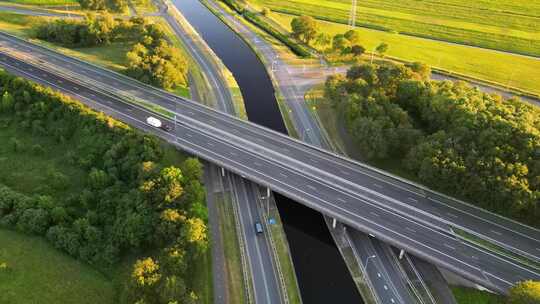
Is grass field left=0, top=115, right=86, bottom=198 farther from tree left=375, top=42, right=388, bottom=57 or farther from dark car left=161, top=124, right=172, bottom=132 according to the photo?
tree left=375, top=42, right=388, bottom=57

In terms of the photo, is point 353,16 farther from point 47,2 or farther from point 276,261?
point 47,2

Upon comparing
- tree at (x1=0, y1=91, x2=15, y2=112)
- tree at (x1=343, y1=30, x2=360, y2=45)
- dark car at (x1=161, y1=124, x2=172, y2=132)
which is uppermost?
tree at (x1=343, y1=30, x2=360, y2=45)

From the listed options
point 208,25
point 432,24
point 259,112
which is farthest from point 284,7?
point 259,112

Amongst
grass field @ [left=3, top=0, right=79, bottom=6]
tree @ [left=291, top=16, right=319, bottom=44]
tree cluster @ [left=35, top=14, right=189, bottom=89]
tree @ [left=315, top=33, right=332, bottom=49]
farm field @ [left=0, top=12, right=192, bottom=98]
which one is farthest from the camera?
grass field @ [left=3, top=0, right=79, bottom=6]

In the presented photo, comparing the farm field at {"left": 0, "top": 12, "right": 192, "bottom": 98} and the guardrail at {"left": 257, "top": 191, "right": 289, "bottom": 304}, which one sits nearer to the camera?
the guardrail at {"left": 257, "top": 191, "right": 289, "bottom": 304}

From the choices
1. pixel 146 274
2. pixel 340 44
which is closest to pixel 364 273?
pixel 146 274

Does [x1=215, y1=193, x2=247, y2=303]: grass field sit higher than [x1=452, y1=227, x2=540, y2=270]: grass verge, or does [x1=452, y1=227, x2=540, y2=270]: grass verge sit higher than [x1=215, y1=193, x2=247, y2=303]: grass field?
[x1=452, y1=227, x2=540, y2=270]: grass verge

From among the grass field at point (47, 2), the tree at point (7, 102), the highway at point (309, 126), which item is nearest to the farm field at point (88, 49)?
the grass field at point (47, 2)

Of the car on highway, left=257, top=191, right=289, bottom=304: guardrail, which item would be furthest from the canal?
the car on highway
